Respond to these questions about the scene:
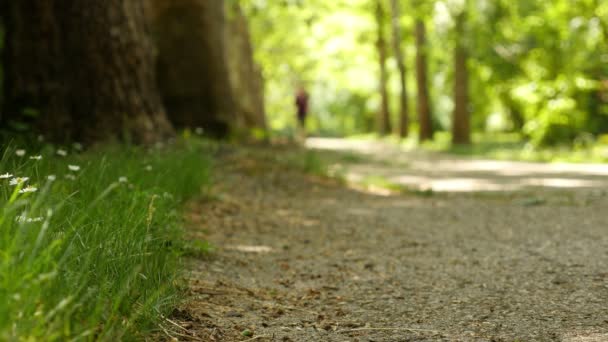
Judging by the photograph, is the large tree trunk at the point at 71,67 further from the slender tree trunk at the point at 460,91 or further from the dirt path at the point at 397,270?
the slender tree trunk at the point at 460,91

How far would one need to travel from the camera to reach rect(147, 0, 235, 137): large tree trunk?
10.6 m

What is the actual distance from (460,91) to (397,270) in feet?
54.6

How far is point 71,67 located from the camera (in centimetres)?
721

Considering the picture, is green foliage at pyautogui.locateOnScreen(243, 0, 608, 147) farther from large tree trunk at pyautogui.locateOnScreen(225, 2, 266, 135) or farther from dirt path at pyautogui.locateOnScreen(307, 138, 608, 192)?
dirt path at pyautogui.locateOnScreen(307, 138, 608, 192)

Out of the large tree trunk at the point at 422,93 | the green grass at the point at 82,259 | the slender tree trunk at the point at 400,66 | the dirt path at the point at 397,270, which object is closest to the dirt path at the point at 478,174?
the dirt path at the point at 397,270

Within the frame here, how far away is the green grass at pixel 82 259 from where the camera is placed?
183cm

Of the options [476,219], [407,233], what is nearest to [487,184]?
[476,219]

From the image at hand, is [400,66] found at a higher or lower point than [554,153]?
higher

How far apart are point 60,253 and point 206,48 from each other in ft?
28.2

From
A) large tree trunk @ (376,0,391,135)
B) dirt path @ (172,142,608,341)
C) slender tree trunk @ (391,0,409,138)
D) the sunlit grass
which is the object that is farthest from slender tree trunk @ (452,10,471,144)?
dirt path @ (172,142,608,341)

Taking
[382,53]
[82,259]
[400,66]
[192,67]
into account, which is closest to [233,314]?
[82,259]

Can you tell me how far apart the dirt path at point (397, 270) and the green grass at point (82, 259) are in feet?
1.00

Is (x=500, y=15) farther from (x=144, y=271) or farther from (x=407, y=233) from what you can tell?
(x=144, y=271)

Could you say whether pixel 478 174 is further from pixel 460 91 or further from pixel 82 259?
pixel 82 259
